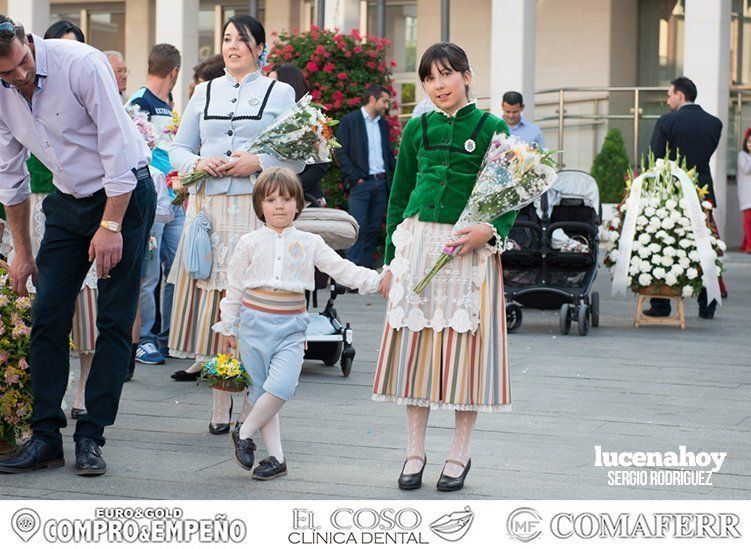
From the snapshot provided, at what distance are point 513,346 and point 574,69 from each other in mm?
14371

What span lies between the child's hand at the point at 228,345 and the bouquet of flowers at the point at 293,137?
0.83m

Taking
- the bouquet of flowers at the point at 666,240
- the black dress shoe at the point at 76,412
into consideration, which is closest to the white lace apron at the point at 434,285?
the black dress shoe at the point at 76,412

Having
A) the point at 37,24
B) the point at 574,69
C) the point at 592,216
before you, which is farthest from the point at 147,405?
the point at 574,69

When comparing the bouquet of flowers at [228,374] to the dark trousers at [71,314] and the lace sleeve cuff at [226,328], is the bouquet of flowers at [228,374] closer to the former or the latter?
the lace sleeve cuff at [226,328]

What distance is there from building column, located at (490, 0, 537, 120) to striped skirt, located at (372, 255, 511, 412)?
13006 mm

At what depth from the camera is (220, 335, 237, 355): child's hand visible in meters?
5.93

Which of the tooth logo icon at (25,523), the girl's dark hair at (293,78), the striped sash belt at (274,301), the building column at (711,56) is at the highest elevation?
the building column at (711,56)

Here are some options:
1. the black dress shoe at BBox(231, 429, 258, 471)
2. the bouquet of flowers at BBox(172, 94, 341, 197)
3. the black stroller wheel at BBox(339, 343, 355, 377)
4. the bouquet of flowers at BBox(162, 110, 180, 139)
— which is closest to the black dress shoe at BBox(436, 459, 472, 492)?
the black dress shoe at BBox(231, 429, 258, 471)

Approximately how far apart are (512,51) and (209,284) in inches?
492

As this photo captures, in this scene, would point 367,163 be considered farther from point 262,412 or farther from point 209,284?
point 262,412

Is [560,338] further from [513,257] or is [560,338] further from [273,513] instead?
[273,513]

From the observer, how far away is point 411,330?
223 inches

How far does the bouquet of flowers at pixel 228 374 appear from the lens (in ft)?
19.3

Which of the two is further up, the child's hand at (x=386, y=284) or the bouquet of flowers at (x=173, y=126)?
the bouquet of flowers at (x=173, y=126)
